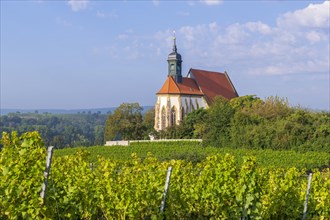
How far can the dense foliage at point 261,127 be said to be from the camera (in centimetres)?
3784

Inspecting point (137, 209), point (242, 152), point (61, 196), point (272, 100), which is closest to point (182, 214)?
point (137, 209)

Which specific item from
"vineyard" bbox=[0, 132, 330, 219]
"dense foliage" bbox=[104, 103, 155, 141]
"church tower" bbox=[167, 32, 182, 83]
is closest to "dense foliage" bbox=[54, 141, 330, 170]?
"dense foliage" bbox=[104, 103, 155, 141]

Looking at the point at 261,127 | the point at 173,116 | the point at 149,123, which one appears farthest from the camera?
the point at 149,123

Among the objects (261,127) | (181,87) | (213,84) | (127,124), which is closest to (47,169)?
(261,127)

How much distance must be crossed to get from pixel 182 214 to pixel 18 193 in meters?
3.52

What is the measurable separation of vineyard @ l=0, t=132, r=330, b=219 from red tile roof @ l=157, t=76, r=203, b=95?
46.5 metres

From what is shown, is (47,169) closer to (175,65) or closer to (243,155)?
(243,155)

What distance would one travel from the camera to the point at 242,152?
117 ft

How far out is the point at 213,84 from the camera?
6284 cm

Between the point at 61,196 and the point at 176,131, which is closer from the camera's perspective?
the point at 61,196

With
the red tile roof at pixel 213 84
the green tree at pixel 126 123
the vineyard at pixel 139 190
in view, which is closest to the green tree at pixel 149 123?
the green tree at pixel 126 123

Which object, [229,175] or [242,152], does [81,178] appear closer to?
[229,175]

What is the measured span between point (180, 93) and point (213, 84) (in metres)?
7.83

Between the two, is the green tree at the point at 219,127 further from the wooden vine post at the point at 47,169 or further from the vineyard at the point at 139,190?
the wooden vine post at the point at 47,169
